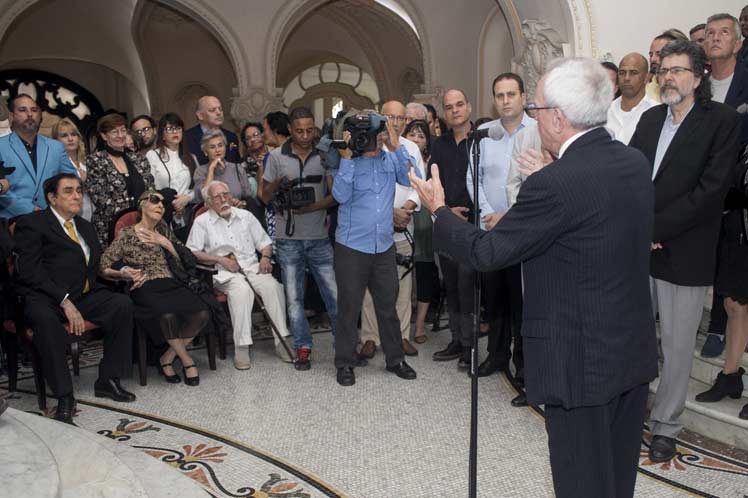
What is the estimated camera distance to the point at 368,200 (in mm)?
4270

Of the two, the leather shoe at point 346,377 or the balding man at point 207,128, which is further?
the balding man at point 207,128

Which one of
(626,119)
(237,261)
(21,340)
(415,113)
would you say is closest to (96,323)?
(21,340)

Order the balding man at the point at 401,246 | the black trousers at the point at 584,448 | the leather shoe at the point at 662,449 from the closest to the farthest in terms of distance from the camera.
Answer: the black trousers at the point at 584,448 < the leather shoe at the point at 662,449 < the balding man at the point at 401,246

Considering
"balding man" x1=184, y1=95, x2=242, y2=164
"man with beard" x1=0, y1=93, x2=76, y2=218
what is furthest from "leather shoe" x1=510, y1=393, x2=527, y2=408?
"man with beard" x1=0, y1=93, x2=76, y2=218

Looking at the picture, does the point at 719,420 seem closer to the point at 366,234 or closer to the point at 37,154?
the point at 366,234

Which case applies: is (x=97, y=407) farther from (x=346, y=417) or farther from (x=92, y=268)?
(x=346, y=417)

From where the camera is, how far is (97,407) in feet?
13.3

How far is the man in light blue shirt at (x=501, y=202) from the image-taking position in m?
4.05

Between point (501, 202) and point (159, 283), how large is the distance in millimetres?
2098

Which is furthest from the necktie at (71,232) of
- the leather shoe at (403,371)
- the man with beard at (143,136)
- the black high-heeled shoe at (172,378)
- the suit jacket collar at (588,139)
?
the suit jacket collar at (588,139)

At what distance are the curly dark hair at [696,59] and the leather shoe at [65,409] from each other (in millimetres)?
3309

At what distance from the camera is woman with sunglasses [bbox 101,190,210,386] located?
14.5 ft

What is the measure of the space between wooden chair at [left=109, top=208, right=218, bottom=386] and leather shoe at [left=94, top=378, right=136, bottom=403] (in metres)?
0.22

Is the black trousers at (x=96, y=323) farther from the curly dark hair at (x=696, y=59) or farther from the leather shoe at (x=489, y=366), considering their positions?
the curly dark hair at (x=696, y=59)
